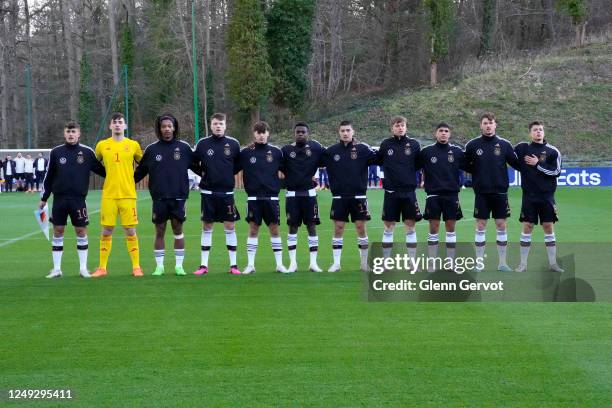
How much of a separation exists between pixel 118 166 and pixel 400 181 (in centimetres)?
379

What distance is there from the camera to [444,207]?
39.6 feet

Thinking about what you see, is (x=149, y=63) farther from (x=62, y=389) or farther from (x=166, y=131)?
(x=62, y=389)

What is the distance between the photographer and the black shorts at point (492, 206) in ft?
39.8

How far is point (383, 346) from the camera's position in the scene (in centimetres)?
772

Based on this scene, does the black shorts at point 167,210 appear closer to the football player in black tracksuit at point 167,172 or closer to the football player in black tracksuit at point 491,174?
the football player in black tracksuit at point 167,172

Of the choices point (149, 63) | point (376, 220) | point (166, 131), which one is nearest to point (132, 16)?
point (149, 63)

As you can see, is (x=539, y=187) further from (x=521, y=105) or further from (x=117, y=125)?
(x=521, y=105)

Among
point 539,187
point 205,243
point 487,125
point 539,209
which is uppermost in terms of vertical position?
point 487,125

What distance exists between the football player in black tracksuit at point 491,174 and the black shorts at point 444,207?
0.30m

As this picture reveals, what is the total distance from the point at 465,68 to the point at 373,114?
8310 millimetres

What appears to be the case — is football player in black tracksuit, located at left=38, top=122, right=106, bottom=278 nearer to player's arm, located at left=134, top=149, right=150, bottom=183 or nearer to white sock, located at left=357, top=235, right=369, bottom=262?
player's arm, located at left=134, top=149, right=150, bottom=183

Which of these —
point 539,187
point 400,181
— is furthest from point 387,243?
point 539,187

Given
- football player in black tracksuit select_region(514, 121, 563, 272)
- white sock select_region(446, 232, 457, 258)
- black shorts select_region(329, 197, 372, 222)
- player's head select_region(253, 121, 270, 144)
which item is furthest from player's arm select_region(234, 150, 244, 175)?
football player in black tracksuit select_region(514, 121, 563, 272)

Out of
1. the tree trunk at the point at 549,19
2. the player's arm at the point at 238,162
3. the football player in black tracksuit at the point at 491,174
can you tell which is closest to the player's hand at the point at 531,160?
the football player in black tracksuit at the point at 491,174
